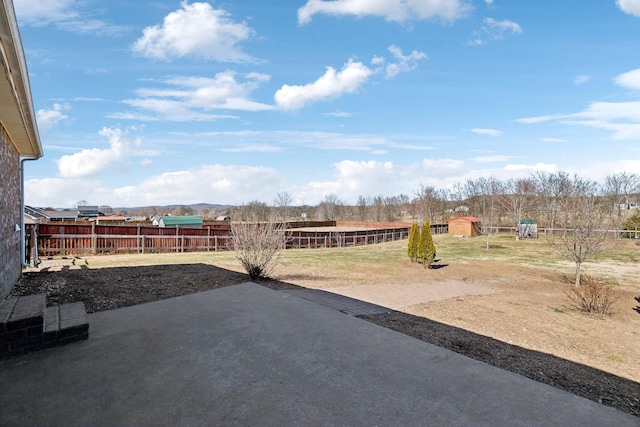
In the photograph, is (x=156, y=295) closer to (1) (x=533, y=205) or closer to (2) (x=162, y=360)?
(2) (x=162, y=360)

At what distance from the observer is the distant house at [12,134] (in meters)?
3.05

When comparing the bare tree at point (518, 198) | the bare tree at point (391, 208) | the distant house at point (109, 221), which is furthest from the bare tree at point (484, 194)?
the distant house at point (109, 221)

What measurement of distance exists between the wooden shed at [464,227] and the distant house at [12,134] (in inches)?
1351

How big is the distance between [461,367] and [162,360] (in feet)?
9.69

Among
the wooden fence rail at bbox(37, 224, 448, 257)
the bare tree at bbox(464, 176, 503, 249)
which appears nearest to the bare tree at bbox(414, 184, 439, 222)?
the bare tree at bbox(464, 176, 503, 249)

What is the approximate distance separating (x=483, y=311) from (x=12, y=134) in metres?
10.0

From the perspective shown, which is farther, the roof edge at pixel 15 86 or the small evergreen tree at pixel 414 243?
the small evergreen tree at pixel 414 243

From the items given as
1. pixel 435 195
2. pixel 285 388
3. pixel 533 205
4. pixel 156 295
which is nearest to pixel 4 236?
pixel 156 295

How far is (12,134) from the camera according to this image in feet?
22.6

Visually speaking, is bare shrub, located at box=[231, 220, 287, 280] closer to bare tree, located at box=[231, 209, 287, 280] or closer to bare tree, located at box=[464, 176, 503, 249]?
bare tree, located at box=[231, 209, 287, 280]

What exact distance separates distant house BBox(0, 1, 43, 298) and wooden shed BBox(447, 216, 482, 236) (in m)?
34.3

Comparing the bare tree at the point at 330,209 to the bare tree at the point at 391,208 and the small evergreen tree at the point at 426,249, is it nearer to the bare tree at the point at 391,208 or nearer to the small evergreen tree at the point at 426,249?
the bare tree at the point at 391,208

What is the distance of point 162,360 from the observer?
335 centimetres

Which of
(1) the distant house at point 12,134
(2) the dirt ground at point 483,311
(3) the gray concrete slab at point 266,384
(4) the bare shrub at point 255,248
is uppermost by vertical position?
(1) the distant house at point 12,134
